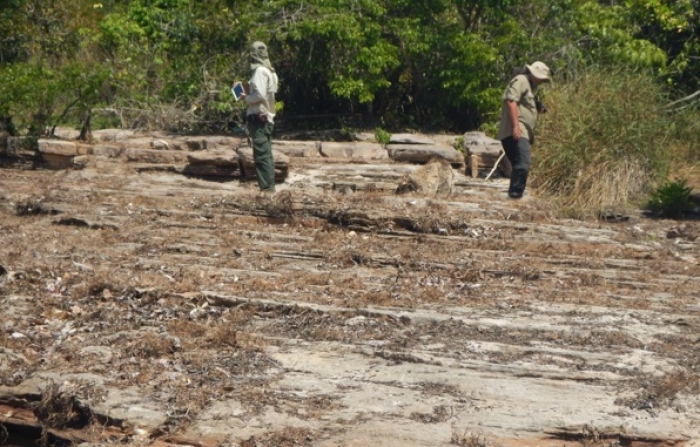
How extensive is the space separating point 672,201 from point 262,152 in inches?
172

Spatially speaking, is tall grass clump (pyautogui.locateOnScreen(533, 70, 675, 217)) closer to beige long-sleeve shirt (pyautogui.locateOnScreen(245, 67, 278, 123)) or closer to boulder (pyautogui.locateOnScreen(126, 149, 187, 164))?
beige long-sleeve shirt (pyautogui.locateOnScreen(245, 67, 278, 123))

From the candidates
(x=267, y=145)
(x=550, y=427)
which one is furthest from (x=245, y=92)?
(x=550, y=427)

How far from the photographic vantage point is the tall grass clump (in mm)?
11977

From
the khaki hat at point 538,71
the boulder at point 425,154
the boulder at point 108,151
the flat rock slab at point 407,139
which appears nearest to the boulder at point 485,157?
the boulder at point 425,154

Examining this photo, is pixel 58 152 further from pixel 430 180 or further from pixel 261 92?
pixel 430 180

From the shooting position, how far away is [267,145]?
11.3m

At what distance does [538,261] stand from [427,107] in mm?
6621

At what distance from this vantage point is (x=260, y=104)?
36.7 feet

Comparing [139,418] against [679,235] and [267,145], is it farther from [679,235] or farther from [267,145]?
[679,235]

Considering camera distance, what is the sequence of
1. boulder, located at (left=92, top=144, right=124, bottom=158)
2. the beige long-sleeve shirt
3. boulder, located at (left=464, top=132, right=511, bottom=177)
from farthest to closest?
boulder, located at (left=92, top=144, right=124, bottom=158), boulder, located at (left=464, top=132, right=511, bottom=177), the beige long-sleeve shirt

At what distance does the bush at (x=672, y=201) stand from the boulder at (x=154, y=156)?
212 inches

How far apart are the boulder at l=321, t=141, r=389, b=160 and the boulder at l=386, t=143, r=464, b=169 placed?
0.63 feet

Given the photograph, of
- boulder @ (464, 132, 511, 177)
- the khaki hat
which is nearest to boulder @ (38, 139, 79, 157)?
boulder @ (464, 132, 511, 177)

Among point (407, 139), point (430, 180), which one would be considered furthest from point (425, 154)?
point (430, 180)
